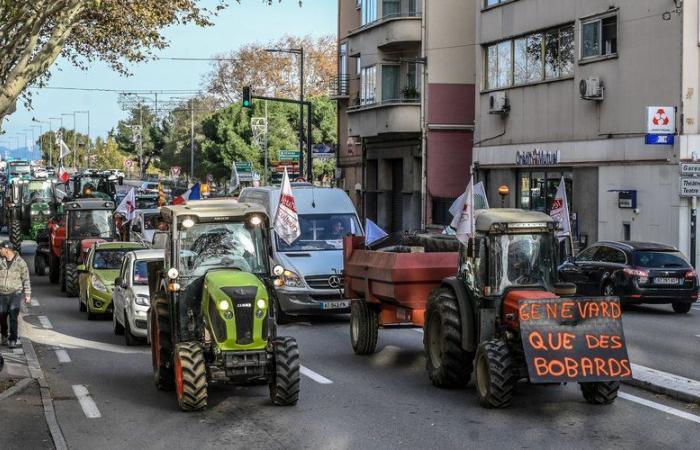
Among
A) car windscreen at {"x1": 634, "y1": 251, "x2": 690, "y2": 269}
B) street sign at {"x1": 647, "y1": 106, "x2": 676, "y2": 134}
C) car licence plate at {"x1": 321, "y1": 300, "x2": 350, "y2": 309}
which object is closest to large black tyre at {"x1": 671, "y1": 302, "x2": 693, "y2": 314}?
car windscreen at {"x1": 634, "y1": 251, "x2": 690, "y2": 269}

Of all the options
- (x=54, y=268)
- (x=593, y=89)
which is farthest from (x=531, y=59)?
(x=54, y=268)

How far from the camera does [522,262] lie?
14008 millimetres

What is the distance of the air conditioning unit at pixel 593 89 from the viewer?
37013mm

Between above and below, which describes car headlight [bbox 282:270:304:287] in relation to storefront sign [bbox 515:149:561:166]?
below

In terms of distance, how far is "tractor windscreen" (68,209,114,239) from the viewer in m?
33.8

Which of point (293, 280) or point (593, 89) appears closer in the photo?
point (293, 280)

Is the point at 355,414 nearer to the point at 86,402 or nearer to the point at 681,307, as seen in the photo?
the point at 86,402

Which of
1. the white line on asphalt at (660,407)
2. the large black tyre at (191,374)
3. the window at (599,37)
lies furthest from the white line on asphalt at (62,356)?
the window at (599,37)

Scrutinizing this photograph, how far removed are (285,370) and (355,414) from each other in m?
0.96

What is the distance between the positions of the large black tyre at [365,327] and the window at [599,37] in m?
21.4

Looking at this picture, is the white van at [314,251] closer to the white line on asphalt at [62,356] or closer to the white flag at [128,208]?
the white line on asphalt at [62,356]

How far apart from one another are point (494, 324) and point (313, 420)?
8.17 feet

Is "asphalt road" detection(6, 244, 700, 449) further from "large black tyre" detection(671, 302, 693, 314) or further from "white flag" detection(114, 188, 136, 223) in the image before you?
"white flag" detection(114, 188, 136, 223)

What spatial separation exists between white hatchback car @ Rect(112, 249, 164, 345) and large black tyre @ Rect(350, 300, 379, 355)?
3.66m
